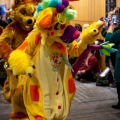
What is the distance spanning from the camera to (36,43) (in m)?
2.46

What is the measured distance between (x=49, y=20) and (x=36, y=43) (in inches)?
11.4

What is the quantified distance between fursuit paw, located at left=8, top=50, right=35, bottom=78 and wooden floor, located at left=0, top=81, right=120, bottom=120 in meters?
1.50

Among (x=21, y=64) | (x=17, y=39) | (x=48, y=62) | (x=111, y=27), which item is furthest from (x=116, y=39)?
(x=21, y=64)

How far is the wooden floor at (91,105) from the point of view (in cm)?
368

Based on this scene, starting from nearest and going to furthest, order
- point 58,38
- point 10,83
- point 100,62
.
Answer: point 58,38, point 10,83, point 100,62

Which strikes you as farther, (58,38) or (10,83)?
(10,83)

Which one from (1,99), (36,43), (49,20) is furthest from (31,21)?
(1,99)

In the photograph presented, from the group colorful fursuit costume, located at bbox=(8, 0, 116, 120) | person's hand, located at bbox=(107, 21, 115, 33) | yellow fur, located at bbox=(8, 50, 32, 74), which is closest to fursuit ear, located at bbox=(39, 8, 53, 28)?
colorful fursuit costume, located at bbox=(8, 0, 116, 120)

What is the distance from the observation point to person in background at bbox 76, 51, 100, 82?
5.67 metres

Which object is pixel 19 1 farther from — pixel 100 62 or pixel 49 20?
pixel 100 62

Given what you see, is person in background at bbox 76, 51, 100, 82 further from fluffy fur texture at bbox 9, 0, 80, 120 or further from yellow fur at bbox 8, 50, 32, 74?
yellow fur at bbox 8, 50, 32, 74

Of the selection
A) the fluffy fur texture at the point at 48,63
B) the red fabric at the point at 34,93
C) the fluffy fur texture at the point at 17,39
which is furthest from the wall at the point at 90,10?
the red fabric at the point at 34,93

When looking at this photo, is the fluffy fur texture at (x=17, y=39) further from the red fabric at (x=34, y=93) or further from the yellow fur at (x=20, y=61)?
the yellow fur at (x=20, y=61)

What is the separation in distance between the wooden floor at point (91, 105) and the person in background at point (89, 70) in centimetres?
43
